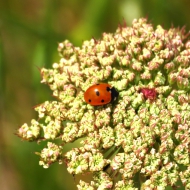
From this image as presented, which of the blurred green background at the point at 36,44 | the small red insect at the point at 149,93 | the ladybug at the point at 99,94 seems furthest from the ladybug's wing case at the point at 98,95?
the blurred green background at the point at 36,44

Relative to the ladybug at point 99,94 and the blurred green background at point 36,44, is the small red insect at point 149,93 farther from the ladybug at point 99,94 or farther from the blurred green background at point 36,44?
the blurred green background at point 36,44

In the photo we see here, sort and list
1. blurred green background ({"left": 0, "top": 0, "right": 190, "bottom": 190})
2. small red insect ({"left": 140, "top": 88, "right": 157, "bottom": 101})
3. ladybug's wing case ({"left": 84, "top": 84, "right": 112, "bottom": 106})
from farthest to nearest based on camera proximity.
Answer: blurred green background ({"left": 0, "top": 0, "right": 190, "bottom": 190}) < small red insect ({"left": 140, "top": 88, "right": 157, "bottom": 101}) < ladybug's wing case ({"left": 84, "top": 84, "right": 112, "bottom": 106})

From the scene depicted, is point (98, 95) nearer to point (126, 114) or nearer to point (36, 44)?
point (126, 114)

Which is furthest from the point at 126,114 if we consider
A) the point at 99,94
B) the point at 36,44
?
the point at 36,44

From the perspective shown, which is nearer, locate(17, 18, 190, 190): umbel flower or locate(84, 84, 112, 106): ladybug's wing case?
locate(17, 18, 190, 190): umbel flower

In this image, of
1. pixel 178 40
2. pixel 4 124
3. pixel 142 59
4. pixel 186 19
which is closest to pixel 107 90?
pixel 142 59

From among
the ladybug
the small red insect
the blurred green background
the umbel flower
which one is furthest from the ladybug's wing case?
the blurred green background

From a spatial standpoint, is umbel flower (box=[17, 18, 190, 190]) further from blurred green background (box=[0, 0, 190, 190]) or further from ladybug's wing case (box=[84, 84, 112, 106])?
blurred green background (box=[0, 0, 190, 190])
